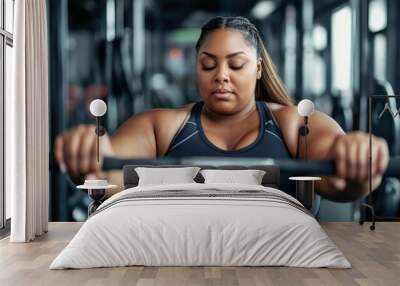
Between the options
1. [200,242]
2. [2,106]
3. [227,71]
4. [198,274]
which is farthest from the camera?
[227,71]

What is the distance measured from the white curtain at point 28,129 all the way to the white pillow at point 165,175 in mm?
1091

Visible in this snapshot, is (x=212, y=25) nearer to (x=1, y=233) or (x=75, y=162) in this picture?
(x=75, y=162)

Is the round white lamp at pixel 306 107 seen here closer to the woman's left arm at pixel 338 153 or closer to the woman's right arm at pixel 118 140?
the woman's left arm at pixel 338 153

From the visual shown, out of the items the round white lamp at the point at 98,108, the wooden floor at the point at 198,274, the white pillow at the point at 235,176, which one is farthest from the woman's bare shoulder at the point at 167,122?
the wooden floor at the point at 198,274

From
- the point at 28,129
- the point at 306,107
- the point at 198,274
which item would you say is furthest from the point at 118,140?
the point at 198,274

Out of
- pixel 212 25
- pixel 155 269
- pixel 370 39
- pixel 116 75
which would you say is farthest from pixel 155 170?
pixel 370 39

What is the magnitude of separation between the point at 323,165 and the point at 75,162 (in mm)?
2964

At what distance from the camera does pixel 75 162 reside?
25.5 ft

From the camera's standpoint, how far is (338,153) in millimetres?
7695

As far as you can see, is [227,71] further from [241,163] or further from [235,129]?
[241,163]

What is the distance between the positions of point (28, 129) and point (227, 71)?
2.46 m

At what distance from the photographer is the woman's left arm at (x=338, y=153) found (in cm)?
767

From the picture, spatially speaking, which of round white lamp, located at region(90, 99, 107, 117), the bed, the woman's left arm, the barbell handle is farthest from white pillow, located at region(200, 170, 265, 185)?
the bed

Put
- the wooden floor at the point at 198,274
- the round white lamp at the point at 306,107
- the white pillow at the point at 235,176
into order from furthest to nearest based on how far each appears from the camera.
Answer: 1. the round white lamp at the point at 306,107
2. the white pillow at the point at 235,176
3. the wooden floor at the point at 198,274
